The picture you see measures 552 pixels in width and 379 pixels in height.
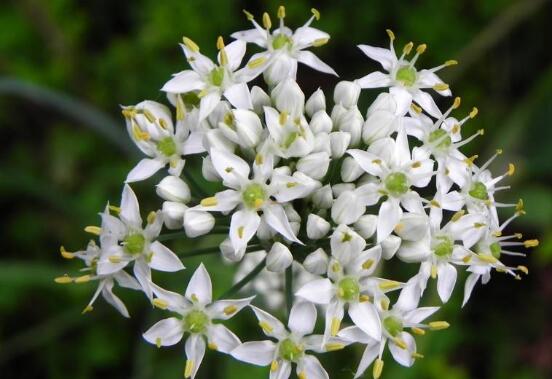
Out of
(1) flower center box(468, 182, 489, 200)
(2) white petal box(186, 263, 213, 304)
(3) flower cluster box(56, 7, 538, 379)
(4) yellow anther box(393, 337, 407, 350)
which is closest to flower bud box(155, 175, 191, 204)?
(3) flower cluster box(56, 7, 538, 379)

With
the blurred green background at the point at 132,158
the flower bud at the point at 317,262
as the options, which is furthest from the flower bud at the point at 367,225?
the blurred green background at the point at 132,158

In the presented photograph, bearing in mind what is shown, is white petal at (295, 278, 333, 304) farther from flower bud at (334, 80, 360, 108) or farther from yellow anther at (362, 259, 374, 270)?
flower bud at (334, 80, 360, 108)

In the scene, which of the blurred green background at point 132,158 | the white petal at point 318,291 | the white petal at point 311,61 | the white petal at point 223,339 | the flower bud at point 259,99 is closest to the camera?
the white petal at point 318,291

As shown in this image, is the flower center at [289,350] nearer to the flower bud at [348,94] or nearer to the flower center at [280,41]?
the flower bud at [348,94]

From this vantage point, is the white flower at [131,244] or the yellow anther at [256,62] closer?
the white flower at [131,244]

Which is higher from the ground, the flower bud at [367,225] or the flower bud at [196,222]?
the flower bud at [367,225]

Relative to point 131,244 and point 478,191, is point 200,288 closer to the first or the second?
point 131,244

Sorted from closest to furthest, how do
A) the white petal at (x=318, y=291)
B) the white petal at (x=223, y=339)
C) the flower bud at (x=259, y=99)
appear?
the white petal at (x=318, y=291) → the white petal at (x=223, y=339) → the flower bud at (x=259, y=99)
